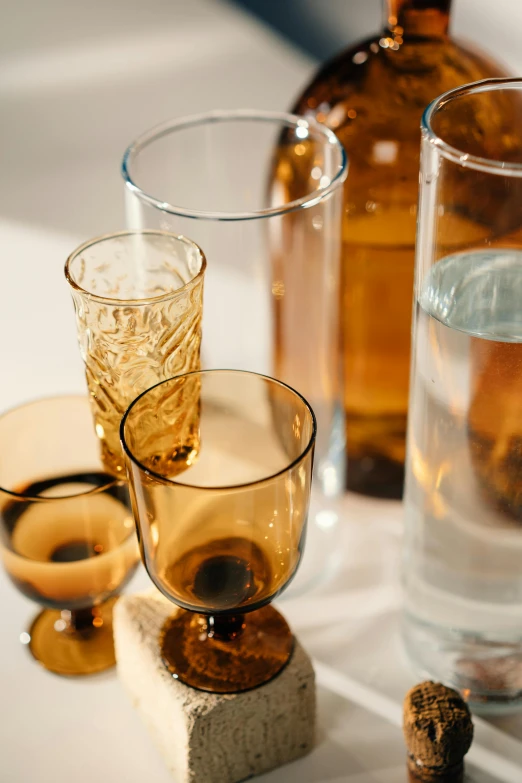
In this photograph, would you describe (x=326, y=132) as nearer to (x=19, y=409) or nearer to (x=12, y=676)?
(x=19, y=409)

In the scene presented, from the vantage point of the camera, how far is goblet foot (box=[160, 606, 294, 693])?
435 millimetres

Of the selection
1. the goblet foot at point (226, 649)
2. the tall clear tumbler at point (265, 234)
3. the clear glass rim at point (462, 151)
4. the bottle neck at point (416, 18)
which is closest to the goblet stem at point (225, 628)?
the goblet foot at point (226, 649)

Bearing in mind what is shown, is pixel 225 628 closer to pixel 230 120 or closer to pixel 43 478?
pixel 43 478

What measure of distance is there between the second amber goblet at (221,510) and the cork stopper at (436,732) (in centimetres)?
6

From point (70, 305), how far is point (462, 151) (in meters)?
0.40

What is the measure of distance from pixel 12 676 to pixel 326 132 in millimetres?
305

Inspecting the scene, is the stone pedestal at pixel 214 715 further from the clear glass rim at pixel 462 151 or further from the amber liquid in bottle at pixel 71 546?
the clear glass rim at pixel 462 151

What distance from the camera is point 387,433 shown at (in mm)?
624

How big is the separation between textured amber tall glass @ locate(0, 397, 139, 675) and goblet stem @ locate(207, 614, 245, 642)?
6cm

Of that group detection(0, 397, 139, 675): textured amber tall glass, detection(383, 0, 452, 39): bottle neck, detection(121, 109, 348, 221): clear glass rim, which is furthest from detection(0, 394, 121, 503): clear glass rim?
detection(383, 0, 452, 39): bottle neck

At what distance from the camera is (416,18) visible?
0.55 metres

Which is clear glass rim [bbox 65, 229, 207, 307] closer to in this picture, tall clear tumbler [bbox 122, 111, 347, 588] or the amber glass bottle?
tall clear tumbler [bbox 122, 111, 347, 588]

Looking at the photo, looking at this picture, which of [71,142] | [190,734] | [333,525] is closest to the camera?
A: [190,734]

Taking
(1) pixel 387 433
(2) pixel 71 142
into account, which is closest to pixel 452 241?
(1) pixel 387 433
